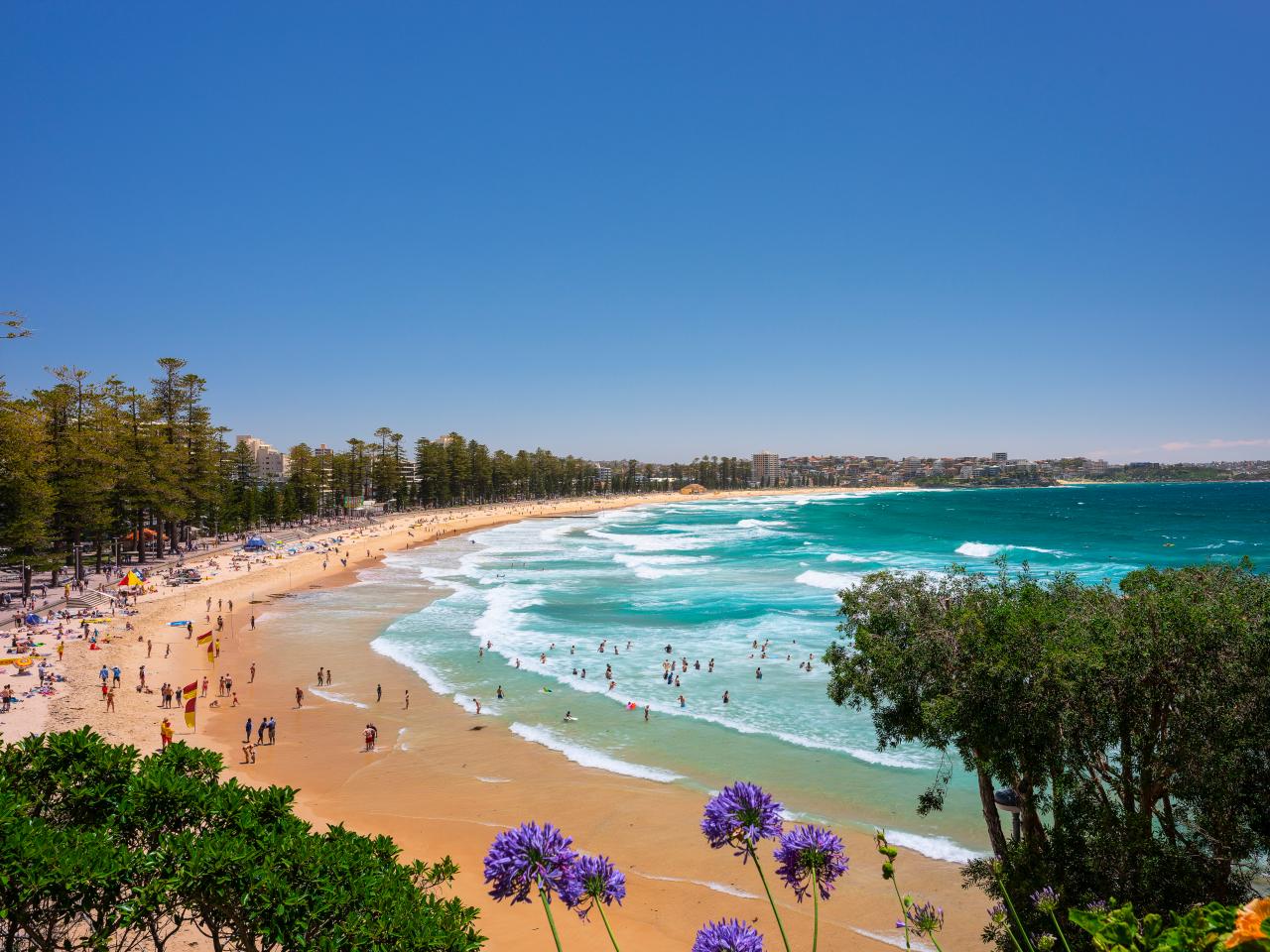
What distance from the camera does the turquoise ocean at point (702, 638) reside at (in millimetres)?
16625

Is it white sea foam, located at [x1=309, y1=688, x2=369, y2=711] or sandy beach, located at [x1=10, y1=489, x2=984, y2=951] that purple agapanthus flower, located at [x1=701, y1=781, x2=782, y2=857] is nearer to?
sandy beach, located at [x1=10, y1=489, x2=984, y2=951]

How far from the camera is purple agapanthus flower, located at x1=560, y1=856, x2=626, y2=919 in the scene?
2908 millimetres

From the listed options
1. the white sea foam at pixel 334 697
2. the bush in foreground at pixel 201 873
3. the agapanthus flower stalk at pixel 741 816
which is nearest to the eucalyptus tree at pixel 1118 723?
the agapanthus flower stalk at pixel 741 816

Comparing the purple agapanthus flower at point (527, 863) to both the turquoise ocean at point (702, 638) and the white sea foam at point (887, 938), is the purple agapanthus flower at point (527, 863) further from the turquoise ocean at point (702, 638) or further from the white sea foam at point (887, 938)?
the turquoise ocean at point (702, 638)

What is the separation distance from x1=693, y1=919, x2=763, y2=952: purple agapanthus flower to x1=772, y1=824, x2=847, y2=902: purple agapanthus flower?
1.19ft

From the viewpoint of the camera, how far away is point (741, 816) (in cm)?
316

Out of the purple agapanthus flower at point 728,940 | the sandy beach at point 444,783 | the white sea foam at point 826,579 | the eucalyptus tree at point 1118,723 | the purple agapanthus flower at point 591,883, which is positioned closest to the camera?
the purple agapanthus flower at point 728,940

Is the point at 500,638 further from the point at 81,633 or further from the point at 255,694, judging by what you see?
the point at 81,633

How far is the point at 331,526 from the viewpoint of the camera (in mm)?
75125

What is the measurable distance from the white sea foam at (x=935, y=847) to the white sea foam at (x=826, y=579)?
91.0ft

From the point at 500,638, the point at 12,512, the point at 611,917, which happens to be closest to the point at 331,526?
the point at 12,512

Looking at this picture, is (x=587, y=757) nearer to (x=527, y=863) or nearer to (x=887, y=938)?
(x=887, y=938)

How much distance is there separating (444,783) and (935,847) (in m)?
10.8

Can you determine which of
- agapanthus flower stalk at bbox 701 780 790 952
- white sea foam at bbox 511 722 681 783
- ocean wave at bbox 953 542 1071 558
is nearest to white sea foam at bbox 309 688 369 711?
white sea foam at bbox 511 722 681 783
